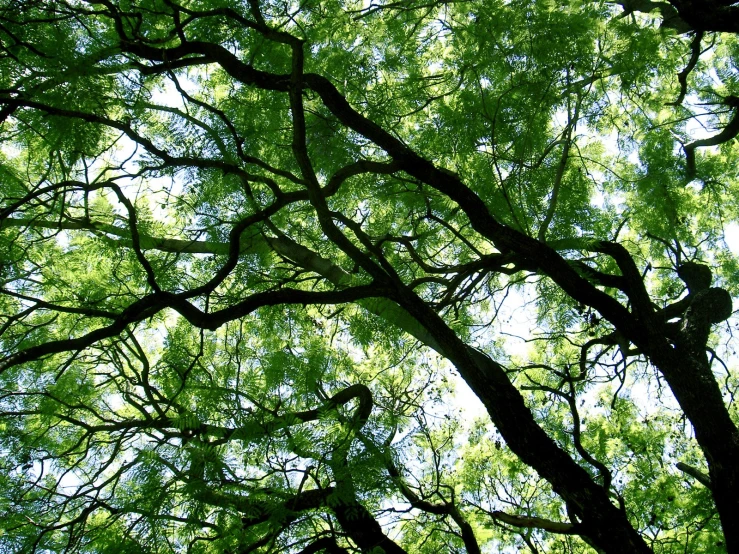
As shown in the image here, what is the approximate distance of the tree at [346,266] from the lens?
157 inches

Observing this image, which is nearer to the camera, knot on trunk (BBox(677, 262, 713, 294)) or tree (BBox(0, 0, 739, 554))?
tree (BBox(0, 0, 739, 554))

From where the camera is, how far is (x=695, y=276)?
Answer: 5914mm

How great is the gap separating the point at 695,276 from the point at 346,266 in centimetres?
318

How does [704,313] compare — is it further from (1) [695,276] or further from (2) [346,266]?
(2) [346,266]

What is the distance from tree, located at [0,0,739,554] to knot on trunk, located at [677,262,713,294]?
24mm

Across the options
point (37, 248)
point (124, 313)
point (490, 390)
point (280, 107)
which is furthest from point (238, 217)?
point (490, 390)

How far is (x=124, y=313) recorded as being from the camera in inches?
166

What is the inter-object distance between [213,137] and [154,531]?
2.72m

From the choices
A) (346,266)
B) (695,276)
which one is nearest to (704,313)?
(695,276)

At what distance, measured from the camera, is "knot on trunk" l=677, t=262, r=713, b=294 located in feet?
19.2

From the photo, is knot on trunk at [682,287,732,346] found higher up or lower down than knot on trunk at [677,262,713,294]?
lower down

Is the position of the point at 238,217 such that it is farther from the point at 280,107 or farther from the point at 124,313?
the point at 124,313

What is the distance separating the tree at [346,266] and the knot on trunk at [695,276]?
2 centimetres

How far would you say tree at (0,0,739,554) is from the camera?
398cm
